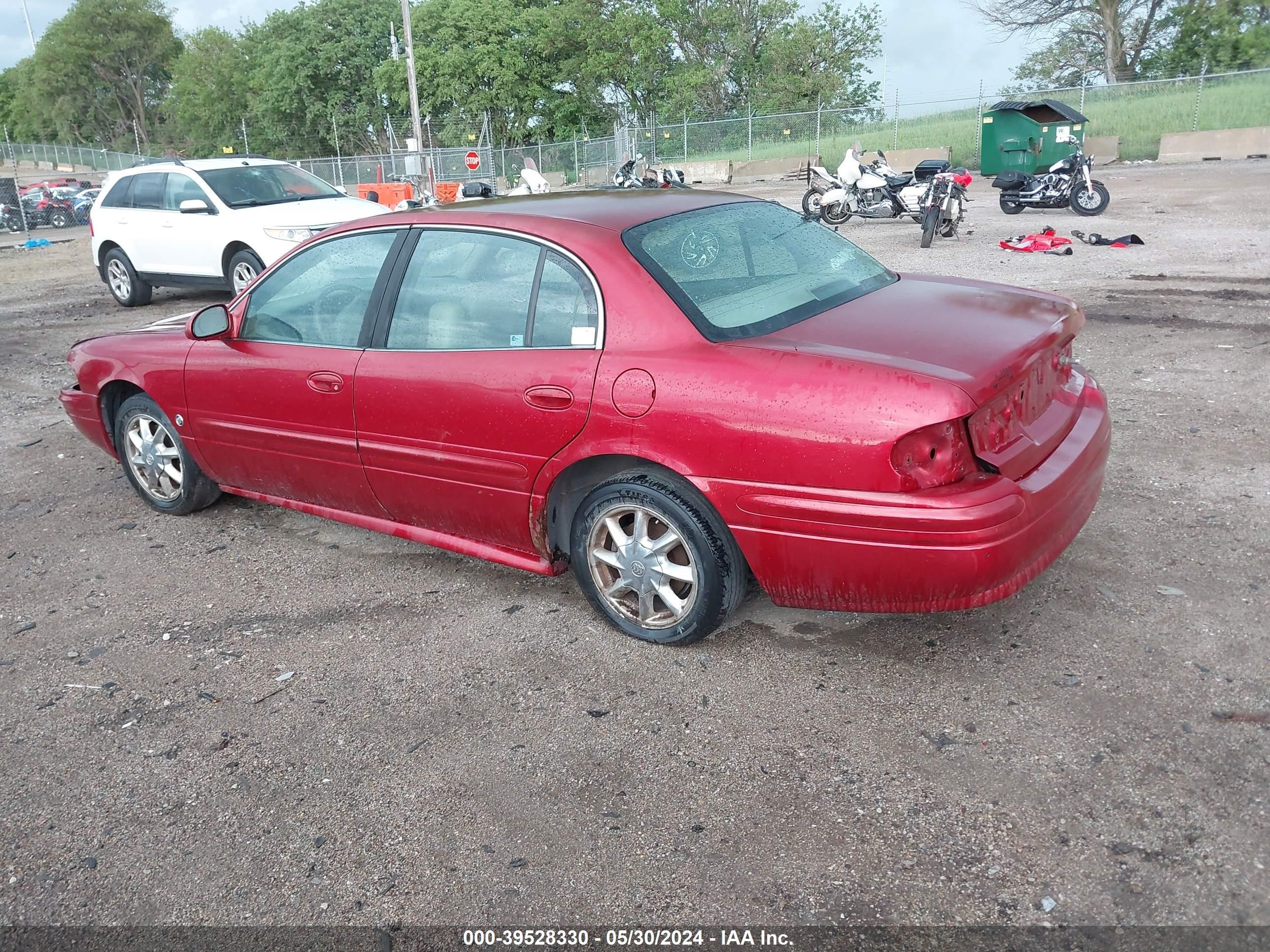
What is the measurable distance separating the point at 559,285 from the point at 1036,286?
26.7ft

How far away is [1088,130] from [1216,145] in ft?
12.1

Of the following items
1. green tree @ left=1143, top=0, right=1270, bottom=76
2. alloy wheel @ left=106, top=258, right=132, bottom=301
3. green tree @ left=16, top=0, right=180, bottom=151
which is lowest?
alloy wheel @ left=106, top=258, right=132, bottom=301

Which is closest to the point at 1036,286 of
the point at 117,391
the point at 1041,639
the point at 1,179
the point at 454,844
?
the point at 1041,639

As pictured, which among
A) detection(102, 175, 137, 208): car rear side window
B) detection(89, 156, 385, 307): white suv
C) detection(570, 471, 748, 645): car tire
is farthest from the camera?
detection(102, 175, 137, 208): car rear side window

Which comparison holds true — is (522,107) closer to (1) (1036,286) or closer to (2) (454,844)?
(1) (1036,286)

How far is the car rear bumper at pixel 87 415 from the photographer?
5.41 metres

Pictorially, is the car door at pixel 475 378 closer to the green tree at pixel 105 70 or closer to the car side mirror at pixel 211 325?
the car side mirror at pixel 211 325

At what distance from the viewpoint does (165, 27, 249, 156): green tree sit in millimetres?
83625

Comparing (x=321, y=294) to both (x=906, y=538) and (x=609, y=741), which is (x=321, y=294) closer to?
(x=609, y=741)

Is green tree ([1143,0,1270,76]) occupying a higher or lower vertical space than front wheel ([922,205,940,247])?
higher

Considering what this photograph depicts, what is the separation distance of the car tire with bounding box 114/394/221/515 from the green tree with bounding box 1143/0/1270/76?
5101 centimetres

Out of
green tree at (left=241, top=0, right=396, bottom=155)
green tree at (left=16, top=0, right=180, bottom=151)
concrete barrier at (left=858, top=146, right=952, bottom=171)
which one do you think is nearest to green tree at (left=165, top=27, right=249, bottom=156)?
green tree at (left=16, top=0, right=180, bottom=151)

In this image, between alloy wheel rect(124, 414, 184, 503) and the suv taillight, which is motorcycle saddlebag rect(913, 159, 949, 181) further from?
the suv taillight

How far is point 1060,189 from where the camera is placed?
53.7 ft
